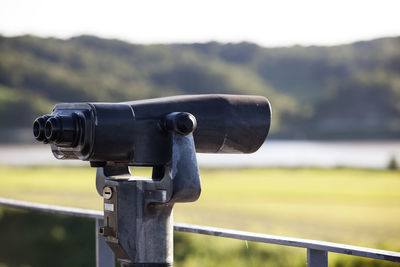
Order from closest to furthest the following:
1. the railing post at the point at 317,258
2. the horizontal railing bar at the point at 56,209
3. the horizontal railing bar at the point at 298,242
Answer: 1. the horizontal railing bar at the point at 298,242
2. the railing post at the point at 317,258
3. the horizontal railing bar at the point at 56,209

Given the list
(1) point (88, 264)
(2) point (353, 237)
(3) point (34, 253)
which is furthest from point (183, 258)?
(2) point (353, 237)

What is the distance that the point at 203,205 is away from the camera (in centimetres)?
5594

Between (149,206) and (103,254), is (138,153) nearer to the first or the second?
(149,206)

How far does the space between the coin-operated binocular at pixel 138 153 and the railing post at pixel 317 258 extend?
510mm

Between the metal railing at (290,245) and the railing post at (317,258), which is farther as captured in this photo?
the railing post at (317,258)

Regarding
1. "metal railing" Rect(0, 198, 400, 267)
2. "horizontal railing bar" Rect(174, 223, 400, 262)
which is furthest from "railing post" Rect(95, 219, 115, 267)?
"horizontal railing bar" Rect(174, 223, 400, 262)

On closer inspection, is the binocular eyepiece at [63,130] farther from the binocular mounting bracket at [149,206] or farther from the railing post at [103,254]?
the railing post at [103,254]

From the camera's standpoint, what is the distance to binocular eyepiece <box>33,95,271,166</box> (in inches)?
101

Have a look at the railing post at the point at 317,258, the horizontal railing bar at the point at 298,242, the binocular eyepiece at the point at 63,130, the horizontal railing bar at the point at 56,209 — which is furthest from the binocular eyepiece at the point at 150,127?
the horizontal railing bar at the point at 56,209

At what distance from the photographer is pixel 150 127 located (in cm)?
265

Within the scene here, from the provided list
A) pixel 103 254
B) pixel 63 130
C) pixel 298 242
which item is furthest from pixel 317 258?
pixel 103 254

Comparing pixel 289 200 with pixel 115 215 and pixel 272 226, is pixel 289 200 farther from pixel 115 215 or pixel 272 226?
pixel 115 215

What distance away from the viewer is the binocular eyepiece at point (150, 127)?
8.38 ft

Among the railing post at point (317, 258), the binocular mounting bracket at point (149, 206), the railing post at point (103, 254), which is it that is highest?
the binocular mounting bracket at point (149, 206)
